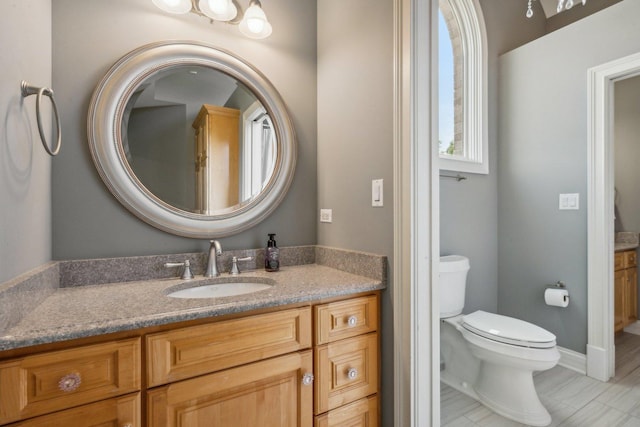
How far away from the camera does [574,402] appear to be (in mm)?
1723

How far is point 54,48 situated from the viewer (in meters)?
1.17

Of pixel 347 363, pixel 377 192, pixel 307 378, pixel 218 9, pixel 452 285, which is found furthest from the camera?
pixel 452 285

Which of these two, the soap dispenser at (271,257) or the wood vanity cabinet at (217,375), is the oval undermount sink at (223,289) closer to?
the soap dispenser at (271,257)

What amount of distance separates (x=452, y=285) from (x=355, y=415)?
1.07m

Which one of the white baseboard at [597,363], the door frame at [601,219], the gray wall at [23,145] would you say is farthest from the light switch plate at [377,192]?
the white baseboard at [597,363]

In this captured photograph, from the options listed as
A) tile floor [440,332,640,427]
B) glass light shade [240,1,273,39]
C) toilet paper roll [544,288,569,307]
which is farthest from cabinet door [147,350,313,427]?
toilet paper roll [544,288,569,307]

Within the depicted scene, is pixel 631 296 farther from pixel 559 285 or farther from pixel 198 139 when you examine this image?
pixel 198 139

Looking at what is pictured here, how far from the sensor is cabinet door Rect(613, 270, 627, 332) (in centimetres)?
249

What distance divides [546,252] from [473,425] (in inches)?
54.9

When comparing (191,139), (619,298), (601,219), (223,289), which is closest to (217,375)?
(223,289)

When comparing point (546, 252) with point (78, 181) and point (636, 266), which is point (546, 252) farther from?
point (78, 181)

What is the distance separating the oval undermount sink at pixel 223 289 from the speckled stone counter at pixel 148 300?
0.07 feet

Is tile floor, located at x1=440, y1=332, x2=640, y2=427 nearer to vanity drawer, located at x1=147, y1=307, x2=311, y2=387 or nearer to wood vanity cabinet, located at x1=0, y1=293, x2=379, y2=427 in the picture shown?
wood vanity cabinet, located at x1=0, y1=293, x2=379, y2=427

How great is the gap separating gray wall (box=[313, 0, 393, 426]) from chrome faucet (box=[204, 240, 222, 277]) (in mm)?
565
